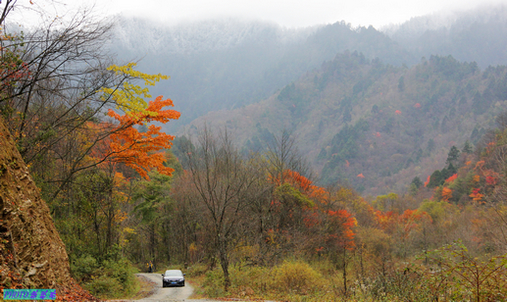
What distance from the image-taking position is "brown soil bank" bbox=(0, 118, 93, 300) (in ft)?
21.4

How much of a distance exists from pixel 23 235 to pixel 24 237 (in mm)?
56

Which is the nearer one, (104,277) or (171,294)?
(104,277)

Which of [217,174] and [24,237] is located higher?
[217,174]

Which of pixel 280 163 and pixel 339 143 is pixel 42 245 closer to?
pixel 280 163

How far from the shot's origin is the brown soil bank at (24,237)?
6.52 m

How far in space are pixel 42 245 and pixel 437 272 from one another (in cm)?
955

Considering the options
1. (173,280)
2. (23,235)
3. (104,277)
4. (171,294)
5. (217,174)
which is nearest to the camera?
(23,235)


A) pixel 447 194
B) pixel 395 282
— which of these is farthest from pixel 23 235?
pixel 447 194

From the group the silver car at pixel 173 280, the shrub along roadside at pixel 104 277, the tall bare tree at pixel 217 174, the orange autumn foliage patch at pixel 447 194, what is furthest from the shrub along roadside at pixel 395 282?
the orange autumn foliage patch at pixel 447 194

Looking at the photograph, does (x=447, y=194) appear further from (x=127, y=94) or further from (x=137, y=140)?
(x=127, y=94)

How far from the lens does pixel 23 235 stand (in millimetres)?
7172

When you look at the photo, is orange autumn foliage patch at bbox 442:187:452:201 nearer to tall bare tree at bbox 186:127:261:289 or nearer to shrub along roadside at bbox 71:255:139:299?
tall bare tree at bbox 186:127:261:289

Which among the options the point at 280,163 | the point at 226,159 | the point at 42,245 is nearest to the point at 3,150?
the point at 42,245

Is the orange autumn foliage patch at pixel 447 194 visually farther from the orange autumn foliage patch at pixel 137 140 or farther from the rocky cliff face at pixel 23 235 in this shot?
the rocky cliff face at pixel 23 235
